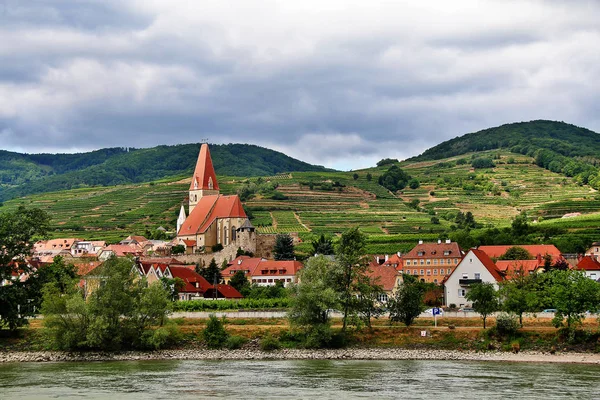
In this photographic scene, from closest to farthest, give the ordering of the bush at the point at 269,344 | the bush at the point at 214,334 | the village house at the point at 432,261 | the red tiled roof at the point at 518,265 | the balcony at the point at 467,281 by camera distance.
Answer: the bush at the point at 269,344 < the bush at the point at 214,334 < the balcony at the point at 467,281 < the red tiled roof at the point at 518,265 < the village house at the point at 432,261

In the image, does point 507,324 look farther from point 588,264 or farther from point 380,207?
point 380,207

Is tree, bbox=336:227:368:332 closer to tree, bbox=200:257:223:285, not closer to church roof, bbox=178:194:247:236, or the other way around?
tree, bbox=200:257:223:285

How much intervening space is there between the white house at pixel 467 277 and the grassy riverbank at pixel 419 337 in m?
11.2

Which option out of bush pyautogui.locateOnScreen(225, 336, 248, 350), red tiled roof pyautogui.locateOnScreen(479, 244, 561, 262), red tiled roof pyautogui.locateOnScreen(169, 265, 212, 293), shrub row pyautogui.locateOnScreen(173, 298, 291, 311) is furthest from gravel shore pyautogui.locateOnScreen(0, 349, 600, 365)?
red tiled roof pyautogui.locateOnScreen(479, 244, 561, 262)

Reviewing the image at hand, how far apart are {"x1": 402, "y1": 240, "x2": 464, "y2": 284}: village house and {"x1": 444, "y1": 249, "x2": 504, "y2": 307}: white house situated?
47.8ft

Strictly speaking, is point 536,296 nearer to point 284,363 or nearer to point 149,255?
point 284,363

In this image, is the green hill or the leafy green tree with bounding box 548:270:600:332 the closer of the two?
the leafy green tree with bounding box 548:270:600:332

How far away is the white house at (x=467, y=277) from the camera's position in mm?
76625

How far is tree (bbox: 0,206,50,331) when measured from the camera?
63500 mm

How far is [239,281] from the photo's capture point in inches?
3617

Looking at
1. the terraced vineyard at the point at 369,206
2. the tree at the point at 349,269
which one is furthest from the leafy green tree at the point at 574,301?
the terraced vineyard at the point at 369,206

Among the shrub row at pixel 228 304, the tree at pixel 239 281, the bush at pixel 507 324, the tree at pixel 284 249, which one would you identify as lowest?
the bush at pixel 507 324

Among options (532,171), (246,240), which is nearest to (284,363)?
(246,240)

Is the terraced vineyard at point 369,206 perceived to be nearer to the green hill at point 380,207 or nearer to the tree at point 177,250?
the green hill at point 380,207
